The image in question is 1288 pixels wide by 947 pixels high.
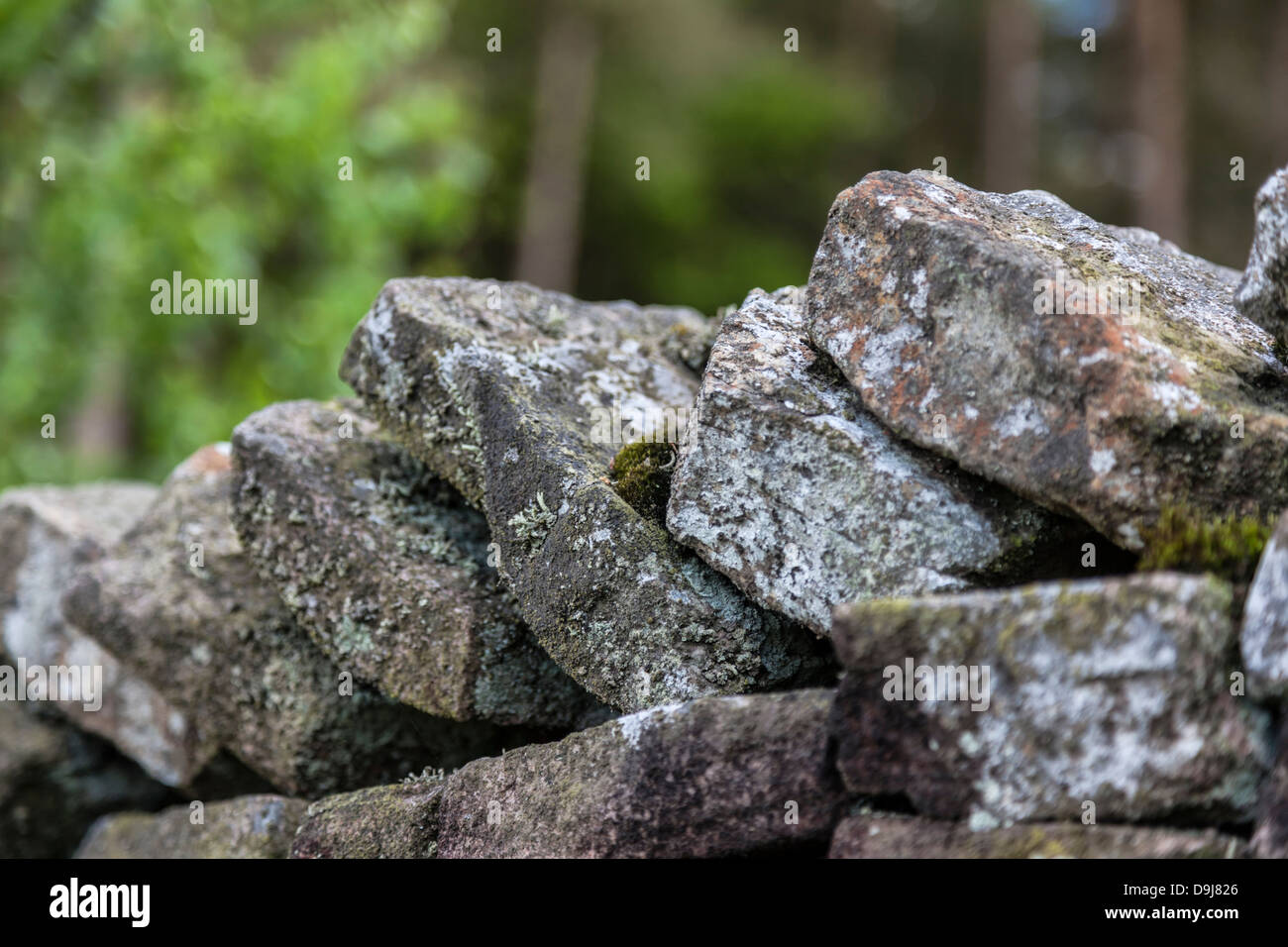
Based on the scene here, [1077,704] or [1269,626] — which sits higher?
[1269,626]

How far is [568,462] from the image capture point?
11.3 ft

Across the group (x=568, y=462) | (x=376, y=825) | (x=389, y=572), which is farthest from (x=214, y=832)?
(x=568, y=462)

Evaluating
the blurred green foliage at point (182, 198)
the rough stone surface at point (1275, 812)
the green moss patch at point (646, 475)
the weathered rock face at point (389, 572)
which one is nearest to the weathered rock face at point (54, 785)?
the weathered rock face at point (389, 572)

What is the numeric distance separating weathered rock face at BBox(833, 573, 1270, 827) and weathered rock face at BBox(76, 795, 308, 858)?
2409 mm

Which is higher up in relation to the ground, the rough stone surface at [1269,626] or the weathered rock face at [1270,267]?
the weathered rock face at [1270,267]

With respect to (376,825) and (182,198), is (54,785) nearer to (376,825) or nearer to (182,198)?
(376,825)

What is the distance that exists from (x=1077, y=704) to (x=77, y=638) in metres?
4.48

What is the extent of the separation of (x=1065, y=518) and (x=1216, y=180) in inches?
775

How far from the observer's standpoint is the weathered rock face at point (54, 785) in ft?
16.3

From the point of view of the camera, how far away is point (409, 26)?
10.2 meters

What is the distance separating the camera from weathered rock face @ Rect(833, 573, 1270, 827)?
2.19m
